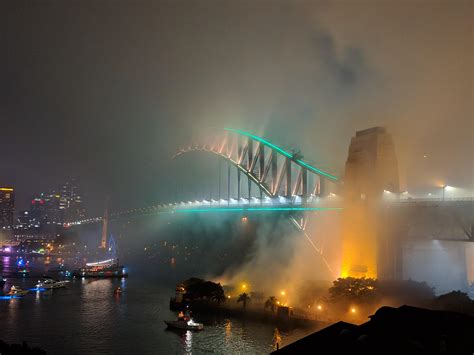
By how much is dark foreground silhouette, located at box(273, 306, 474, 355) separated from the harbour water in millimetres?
12602

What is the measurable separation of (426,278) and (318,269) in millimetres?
12486

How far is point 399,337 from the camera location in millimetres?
12961

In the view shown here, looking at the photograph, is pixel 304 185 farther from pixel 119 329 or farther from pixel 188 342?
pixel 119 329

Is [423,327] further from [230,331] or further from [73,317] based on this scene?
[73,317]

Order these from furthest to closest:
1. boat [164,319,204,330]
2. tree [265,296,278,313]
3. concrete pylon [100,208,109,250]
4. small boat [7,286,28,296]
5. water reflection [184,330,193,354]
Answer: concrete pylon [100,208,109,250], small boat [7,286,28,296], tree [265,296,278,313], boat [164,319,204,330], water reflection [184,330,193,354]

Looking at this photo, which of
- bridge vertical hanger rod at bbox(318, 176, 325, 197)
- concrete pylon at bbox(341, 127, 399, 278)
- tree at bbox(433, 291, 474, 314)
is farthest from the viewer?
bridge vertical hanger rod at bbox(318, 176, 325, 197)

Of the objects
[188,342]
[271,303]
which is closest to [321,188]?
[271,303]

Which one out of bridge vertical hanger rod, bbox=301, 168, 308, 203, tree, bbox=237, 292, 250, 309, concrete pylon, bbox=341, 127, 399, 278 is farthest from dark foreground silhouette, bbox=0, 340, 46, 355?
bridge vertical hanger rod, bbox=301, 168, 308, 203

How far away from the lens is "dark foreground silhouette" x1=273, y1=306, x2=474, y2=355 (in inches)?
495

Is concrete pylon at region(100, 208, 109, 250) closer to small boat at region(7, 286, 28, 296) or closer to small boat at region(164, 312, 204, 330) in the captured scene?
small boat at region(7, 286, 28, 296)

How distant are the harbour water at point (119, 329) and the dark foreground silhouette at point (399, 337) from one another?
1260 centimetres

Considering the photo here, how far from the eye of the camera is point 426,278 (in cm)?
3491

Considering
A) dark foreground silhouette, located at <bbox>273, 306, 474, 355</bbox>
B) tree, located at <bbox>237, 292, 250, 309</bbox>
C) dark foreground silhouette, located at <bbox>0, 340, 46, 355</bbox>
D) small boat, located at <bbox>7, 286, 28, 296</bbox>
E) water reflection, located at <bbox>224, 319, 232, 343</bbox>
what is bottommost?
water reflection, located at <bbox>224, 319, 232, 343</bbox>

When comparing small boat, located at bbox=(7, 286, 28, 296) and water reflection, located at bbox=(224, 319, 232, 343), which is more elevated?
small boat, located at bbox=(7, 286, 28, 296)
